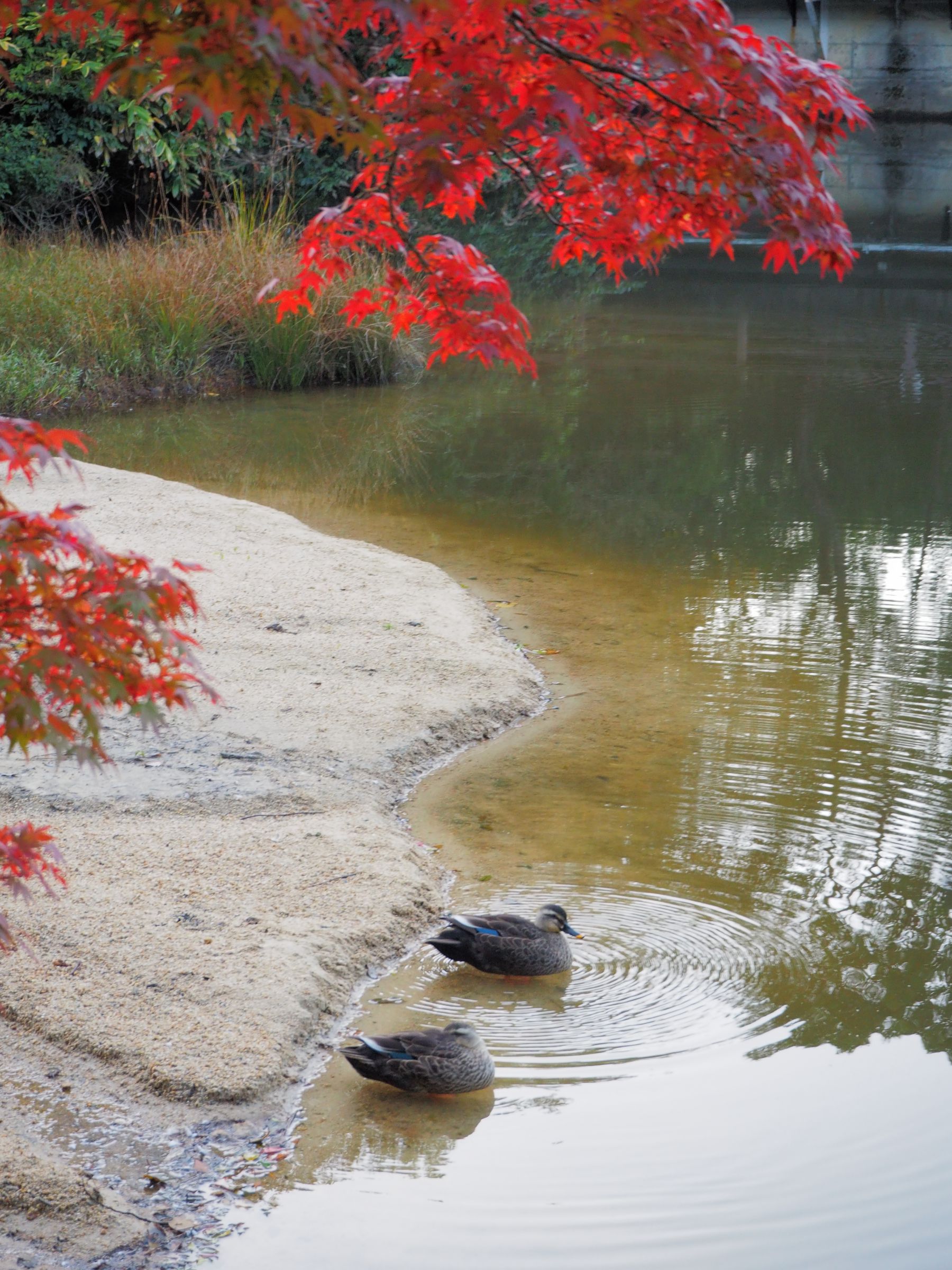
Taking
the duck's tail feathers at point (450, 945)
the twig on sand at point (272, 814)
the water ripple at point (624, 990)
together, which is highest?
the twig on sand at point (272, 814)

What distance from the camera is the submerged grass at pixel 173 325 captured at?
41.0 ft

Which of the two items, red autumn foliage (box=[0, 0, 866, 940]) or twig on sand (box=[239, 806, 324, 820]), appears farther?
twig on sand (box=[239, 806, 324, 820])

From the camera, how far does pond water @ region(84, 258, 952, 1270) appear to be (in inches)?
→ 118

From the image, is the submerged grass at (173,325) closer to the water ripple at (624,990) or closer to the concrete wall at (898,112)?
the water ripple at (624,990)

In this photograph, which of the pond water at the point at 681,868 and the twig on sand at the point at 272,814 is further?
the twig on sand at the point at 272,814

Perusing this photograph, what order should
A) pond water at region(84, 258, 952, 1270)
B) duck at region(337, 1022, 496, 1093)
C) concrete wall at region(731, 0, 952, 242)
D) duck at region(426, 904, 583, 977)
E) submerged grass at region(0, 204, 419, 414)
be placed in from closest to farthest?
pond water at region(84, 258, 952, 1270)
duck at region(337, 1022, 496, 1093)
duck at region(426, 904, 583, 977)
submerged grass at region(0, 204, 419, 414)
concrete wall at region(731, 0, 952, 242)

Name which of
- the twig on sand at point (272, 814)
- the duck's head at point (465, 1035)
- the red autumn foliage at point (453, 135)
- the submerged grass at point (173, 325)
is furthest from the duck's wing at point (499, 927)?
the submerged grass at point (173, 325)

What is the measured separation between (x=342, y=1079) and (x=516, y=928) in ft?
2.29

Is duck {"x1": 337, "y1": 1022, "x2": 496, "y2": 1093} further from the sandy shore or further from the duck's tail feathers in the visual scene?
the duck's tail feathers

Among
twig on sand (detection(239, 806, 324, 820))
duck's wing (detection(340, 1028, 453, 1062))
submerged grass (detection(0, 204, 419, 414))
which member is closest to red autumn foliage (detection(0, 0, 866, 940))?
twig on sand (detection(239, 806, 324, 820))

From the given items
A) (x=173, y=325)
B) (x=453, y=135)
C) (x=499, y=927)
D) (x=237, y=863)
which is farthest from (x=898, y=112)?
(x=453, y=135)

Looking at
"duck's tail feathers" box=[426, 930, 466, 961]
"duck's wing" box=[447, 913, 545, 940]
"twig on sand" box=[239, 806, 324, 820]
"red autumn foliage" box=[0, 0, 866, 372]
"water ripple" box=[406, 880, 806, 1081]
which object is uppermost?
"red autumn foliage" box=[0, 0, 866, 372]

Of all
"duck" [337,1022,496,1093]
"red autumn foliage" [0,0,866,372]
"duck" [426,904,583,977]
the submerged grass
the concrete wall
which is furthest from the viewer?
the concrete wall

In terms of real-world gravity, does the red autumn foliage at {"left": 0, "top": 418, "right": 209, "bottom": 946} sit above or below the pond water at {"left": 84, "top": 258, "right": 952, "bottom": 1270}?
above
